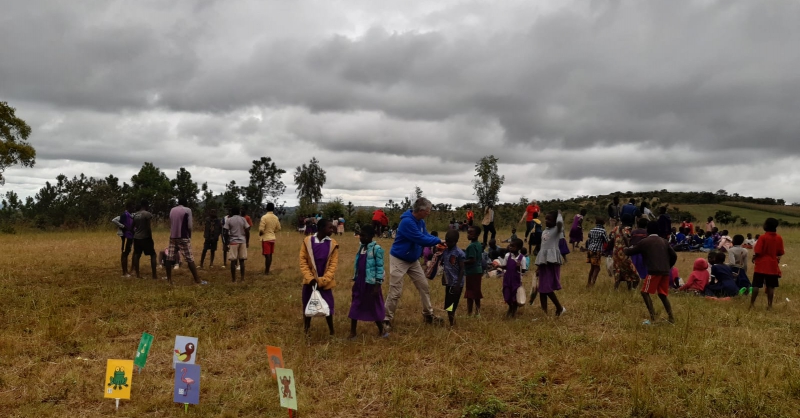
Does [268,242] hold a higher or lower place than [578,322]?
higher

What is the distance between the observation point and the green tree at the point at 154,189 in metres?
39.7

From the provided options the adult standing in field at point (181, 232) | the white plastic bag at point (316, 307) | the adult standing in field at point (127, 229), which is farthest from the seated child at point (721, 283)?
the adult standing in field at point (127, 229)

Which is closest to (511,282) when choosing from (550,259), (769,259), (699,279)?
(550,259)

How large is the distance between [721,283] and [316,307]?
9.08 m

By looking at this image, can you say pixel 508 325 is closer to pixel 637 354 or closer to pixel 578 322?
pixel 578 322

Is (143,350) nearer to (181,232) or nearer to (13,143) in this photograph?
(181,232)

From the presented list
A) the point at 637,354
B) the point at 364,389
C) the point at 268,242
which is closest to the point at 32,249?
the point at 268,242

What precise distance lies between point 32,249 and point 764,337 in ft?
69.0

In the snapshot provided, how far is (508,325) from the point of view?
7.90 meters

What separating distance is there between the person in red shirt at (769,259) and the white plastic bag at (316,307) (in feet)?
26.2

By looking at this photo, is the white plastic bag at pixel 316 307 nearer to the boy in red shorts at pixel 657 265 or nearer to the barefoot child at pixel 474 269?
the barefoot child at pixel 474 269

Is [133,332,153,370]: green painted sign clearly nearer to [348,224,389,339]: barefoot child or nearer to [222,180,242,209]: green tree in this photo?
[348,224,389,339]: barefoot child

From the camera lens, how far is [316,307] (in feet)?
22.1

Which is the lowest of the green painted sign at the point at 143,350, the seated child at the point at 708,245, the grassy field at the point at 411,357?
the grassy field at the point at 411,357
